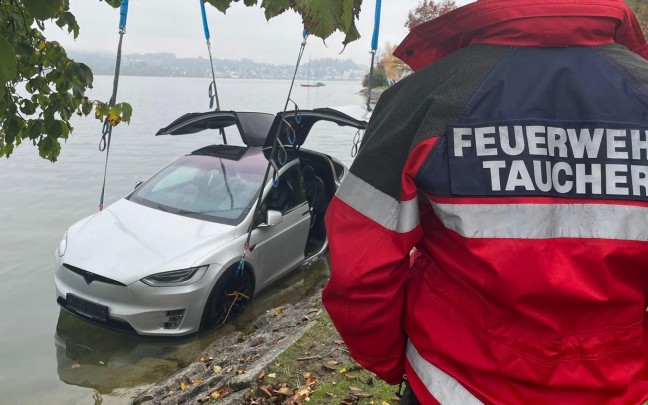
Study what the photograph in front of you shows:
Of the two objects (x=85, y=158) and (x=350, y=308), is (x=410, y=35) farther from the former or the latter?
(x=85, y=158)

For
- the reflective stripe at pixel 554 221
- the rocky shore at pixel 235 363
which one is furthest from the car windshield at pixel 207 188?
the reflective stripe at pixel 554 221

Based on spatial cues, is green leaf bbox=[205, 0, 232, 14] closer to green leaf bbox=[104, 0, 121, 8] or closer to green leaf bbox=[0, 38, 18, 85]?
green leaf bbox=[0, 38, 18, 85]

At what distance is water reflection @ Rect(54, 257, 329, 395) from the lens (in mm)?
4965

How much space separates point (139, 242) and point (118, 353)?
1.08 metres

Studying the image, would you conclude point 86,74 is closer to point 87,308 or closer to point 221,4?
point 221,4

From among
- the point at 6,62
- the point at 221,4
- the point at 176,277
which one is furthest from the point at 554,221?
the point at 176,277

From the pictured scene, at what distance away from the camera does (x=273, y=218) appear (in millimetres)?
5992

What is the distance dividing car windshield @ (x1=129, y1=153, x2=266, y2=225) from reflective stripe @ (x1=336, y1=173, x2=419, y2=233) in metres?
4.53

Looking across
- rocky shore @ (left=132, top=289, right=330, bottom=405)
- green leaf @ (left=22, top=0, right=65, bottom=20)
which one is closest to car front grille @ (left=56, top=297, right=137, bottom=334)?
rocky shore @ (left=132, top=289, right=330, bottom=405)

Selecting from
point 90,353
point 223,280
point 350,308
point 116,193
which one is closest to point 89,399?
point 90,353

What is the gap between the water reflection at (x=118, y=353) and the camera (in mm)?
4965

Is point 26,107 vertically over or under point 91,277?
over

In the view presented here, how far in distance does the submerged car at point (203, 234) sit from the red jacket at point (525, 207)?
4.03 meters

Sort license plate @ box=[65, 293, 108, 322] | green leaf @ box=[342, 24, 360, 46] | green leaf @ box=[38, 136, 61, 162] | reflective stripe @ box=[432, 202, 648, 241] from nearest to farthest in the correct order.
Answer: reflective stripe @ box=[432, 202, 648, 241] → green leaf @ box=[342, 24, 360, 46] → green leaf @ box=[38, 136, 61, 162] → license plate @ box=[65, 293, 108, 322]
